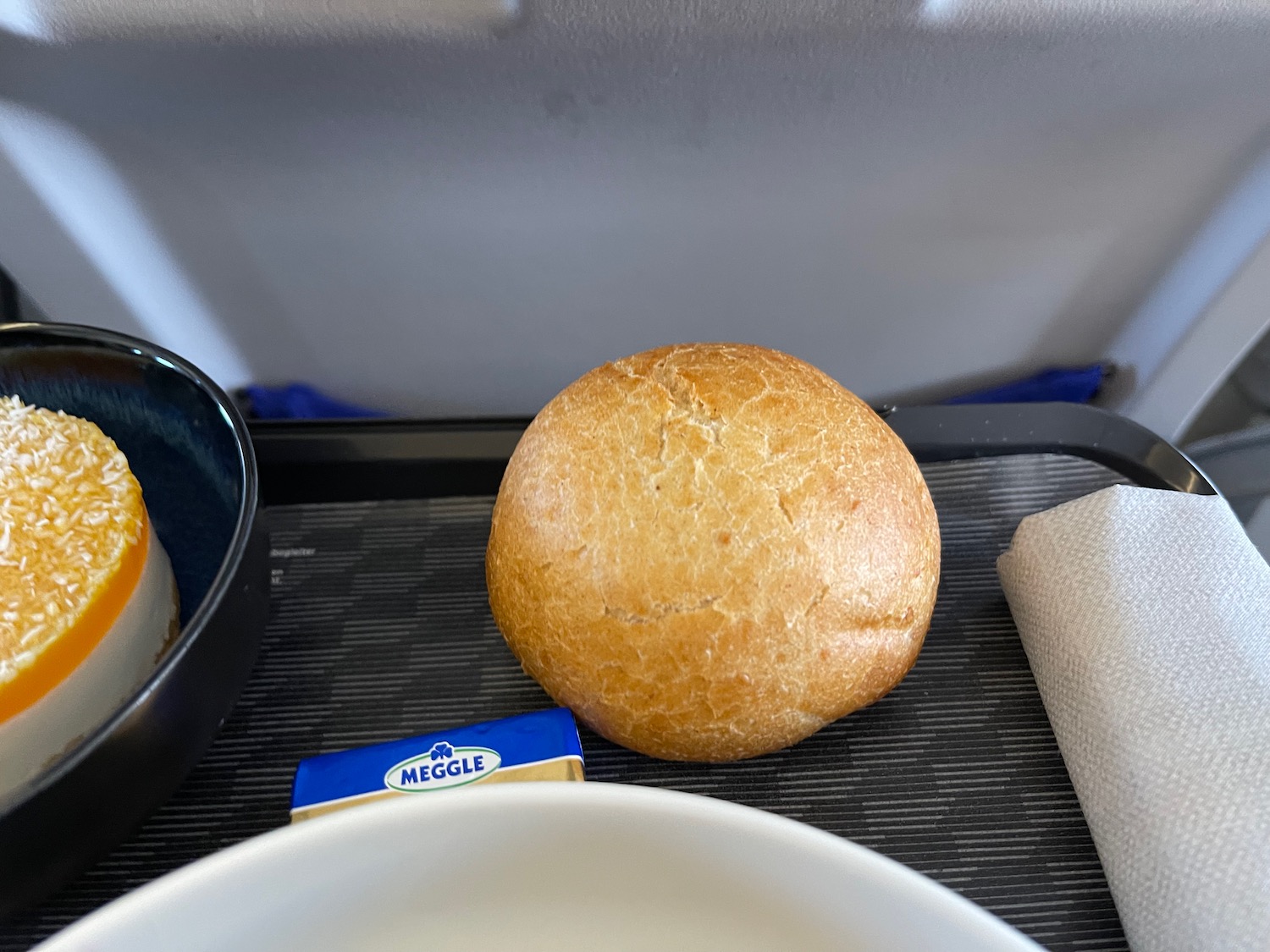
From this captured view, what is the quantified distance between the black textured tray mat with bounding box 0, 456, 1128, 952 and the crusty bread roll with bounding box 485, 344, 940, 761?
2.0 inches

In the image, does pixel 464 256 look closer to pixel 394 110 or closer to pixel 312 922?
pixel 394 110

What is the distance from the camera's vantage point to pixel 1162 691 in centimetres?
51

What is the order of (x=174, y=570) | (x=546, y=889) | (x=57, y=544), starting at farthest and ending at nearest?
(x=174, y=570)
(x=57, y=544)
(x=546, y=889)

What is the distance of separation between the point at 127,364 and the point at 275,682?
24cm

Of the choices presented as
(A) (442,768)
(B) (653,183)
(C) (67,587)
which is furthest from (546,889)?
(B) (653,183)

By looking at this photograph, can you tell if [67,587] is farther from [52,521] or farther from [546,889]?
[546,889]

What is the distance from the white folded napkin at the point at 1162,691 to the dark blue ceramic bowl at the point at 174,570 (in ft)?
1.72

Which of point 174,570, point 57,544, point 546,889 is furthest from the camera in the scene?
point 174,570

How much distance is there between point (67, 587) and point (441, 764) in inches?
9.0

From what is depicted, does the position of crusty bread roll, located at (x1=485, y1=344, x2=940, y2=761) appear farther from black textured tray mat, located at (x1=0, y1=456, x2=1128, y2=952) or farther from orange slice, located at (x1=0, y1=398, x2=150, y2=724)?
orange slice, located at (x1=0, y1=398, x2=150, y2=724)

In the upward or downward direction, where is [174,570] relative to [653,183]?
downward

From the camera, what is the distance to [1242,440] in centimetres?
85

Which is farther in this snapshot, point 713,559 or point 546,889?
point 713,559

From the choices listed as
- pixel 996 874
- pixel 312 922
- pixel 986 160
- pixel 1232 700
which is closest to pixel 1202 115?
pixel 986 160
